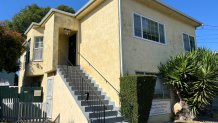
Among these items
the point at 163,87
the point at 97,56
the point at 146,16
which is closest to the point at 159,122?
the point at 163,87

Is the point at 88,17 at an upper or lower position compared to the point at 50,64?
upper

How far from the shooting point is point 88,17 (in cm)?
1459

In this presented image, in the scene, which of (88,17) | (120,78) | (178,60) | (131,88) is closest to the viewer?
(131,88)

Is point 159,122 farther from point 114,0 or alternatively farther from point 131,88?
point 114,0

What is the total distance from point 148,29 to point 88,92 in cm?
560

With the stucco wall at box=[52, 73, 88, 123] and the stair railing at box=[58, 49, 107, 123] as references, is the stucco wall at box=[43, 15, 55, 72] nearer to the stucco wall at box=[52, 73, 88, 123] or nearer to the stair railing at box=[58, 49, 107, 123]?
the stair railing at box=[58, 49, 107, 123]

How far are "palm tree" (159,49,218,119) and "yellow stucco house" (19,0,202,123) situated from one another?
854 millimetres

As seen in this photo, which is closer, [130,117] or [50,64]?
[130,117]

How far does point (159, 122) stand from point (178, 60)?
13.1 feet

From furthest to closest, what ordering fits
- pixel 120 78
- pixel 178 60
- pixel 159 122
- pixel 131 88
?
1. pixel 178 60
2. pixel 159 122
3. pixel 120 78
4. pixel 131 88

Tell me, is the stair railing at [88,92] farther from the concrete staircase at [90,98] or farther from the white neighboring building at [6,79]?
the white neighboring building at [6,79]

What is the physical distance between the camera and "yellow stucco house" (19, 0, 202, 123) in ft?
36.4

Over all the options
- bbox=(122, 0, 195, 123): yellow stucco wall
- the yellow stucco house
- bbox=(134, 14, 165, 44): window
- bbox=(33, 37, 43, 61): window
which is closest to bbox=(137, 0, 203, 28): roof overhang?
the yellow stucco house

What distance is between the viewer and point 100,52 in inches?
510
